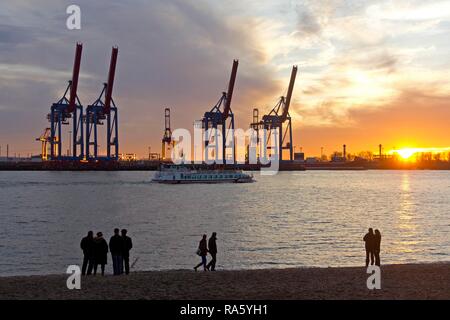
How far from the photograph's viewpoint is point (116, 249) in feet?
45.9

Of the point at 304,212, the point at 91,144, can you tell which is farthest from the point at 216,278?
the point at 91,144

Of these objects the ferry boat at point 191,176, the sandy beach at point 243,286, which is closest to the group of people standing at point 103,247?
the sandy beach at point 243,286

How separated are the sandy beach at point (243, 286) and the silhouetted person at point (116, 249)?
1.17 feet

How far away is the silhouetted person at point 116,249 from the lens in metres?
13.8

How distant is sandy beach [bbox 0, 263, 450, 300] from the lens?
1165 cm

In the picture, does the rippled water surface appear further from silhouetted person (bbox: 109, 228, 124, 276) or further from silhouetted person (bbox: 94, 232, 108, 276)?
silhouetted person (bbox: 94, 232, 108, 276)

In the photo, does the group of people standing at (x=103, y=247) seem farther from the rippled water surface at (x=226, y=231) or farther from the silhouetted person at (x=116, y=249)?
the rippled water surface at (x=226, y=231)

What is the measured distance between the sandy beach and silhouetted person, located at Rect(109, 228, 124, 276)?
1.17 ft

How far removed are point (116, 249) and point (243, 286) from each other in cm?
338

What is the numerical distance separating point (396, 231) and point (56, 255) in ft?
69.8

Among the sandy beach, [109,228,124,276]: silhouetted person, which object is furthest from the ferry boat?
the sandy beach

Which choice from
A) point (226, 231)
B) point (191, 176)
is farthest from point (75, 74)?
point (226, 231)
